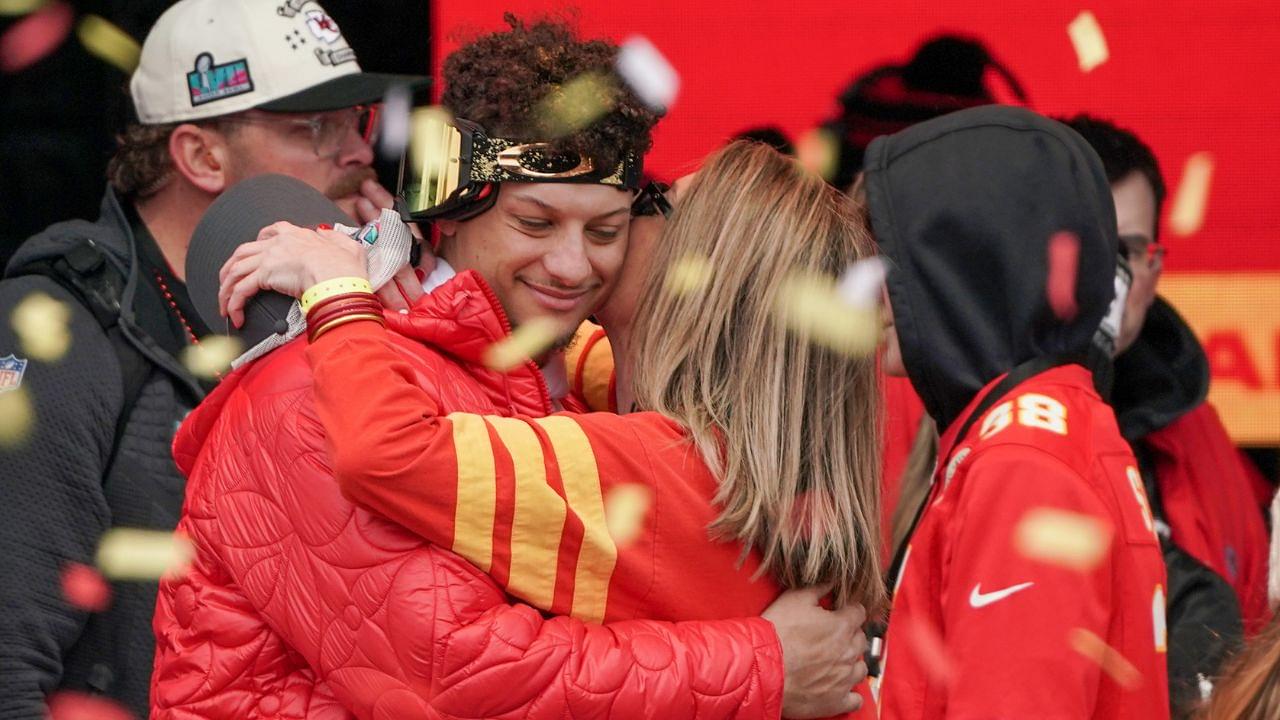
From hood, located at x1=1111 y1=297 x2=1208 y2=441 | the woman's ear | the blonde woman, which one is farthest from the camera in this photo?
hood, located at x1=1111 y1=297 x2=1208 y2=441

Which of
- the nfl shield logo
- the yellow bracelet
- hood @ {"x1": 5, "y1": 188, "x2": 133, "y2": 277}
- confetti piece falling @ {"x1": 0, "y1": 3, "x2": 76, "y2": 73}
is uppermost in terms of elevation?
confetti piece falling @ {"x1": 0, "y1": 3, "x2": 76, "y2": 73}

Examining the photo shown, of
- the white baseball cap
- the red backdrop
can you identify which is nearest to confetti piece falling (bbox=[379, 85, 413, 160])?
the white baseball cap

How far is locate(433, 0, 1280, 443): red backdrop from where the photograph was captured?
405cm

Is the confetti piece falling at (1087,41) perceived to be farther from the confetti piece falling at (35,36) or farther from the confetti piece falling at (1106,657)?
the confetti piece falling at (35,36)

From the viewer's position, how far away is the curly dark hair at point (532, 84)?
2.42m

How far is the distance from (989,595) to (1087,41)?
2135 mm

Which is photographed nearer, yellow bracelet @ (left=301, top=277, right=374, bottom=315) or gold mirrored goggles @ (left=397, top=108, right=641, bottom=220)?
yellow bracelet @ (left=301, top=277, right=374, bottom=315)

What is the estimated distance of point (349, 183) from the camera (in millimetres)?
3711

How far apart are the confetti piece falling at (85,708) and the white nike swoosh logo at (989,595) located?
1.69m

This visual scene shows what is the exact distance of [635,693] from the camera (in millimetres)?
2072

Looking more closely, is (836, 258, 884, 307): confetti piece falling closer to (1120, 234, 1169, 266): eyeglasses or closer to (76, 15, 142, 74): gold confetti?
(1120, 234, 1169, 266): eyeglasses

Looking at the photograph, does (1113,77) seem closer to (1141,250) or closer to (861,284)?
(1141,250)

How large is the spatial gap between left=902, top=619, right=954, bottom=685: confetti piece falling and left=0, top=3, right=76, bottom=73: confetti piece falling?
8.95 ft

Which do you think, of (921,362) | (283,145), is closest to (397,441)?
(921,362)
